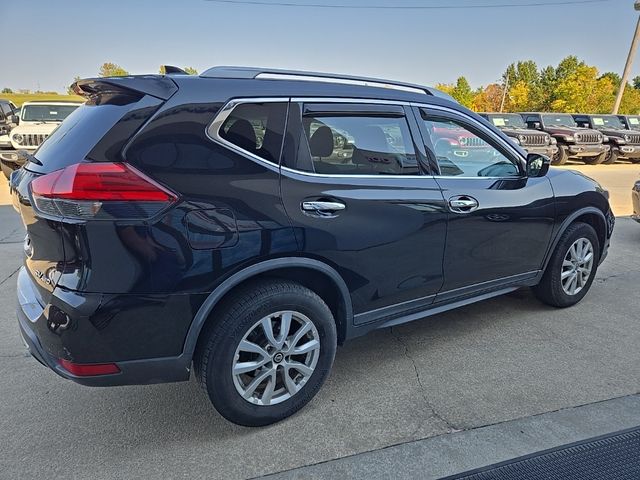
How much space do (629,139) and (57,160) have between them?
20.6m

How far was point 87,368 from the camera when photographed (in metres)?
2.10

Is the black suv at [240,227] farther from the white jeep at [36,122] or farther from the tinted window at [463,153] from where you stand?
the white jeep at [36,122]

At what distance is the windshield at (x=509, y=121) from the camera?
16766mm

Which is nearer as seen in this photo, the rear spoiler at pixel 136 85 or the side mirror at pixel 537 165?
the rear spoiler at pixel 136 85

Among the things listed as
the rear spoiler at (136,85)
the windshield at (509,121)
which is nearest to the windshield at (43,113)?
the rear spoiler at (136,85)

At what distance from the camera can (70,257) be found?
201cm

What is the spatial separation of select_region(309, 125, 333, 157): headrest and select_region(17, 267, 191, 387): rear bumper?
1258mm

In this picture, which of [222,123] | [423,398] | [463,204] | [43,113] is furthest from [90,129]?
[43,113]

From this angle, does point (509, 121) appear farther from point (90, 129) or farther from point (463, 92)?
point (463, 92)

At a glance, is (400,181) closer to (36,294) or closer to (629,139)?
(36,294)

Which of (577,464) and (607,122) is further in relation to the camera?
(607,122)

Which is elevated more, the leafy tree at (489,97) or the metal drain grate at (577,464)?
the leafy tree at (489,97)

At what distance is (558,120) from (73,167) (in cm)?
1949

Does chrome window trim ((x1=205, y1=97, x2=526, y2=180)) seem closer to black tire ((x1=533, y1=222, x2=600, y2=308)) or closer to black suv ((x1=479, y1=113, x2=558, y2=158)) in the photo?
black tire ((x1=533, y1=222, x2=600, y2=308))
